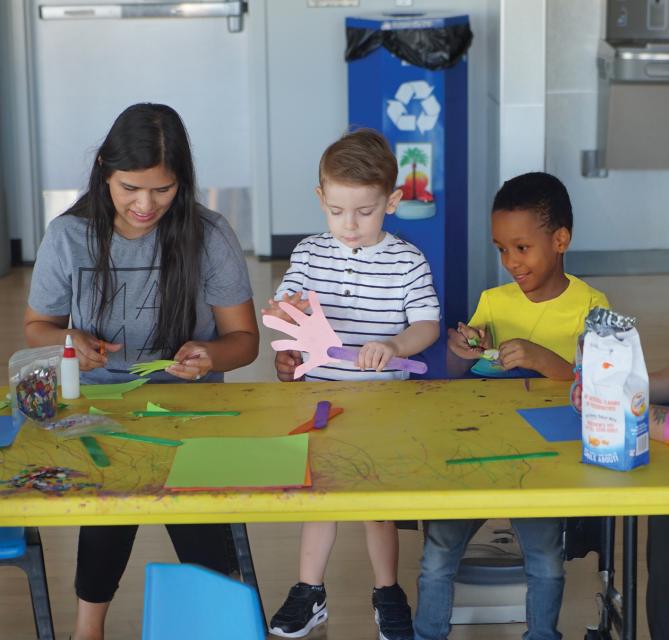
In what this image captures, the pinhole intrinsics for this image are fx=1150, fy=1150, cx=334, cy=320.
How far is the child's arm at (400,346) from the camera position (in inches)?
78.3

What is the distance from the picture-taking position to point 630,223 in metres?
5.98

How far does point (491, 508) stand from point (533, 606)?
512mm

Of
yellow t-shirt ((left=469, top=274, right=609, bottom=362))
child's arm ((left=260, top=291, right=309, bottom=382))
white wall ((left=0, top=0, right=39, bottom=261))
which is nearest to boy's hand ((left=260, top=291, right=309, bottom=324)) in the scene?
child's arm ((left=260, top=291, right=309, bottom=382))

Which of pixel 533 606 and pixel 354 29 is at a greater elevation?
pixel 354 29

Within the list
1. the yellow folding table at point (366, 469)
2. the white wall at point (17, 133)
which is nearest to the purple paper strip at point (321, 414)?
the yellow folding table at point (366, 469)

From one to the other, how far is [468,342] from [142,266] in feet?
2.18

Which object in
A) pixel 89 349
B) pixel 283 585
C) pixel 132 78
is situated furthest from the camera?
pixel 132 78

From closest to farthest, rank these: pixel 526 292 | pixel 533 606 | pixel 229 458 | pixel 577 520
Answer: pixel 229 458, pixel 533 606, pixel 577 520, pixel 526 292

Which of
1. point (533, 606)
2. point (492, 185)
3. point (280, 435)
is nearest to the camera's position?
point (280, 435)

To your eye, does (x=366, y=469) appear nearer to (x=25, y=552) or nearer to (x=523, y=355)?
(x=523, y=355)

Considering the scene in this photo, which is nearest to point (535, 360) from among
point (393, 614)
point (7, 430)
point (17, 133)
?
point (393, 614)

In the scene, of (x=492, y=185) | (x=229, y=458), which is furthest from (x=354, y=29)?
(x=229, y=458)

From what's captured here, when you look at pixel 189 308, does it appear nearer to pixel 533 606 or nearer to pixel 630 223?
pixel 533 606

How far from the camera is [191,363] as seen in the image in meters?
2.10
